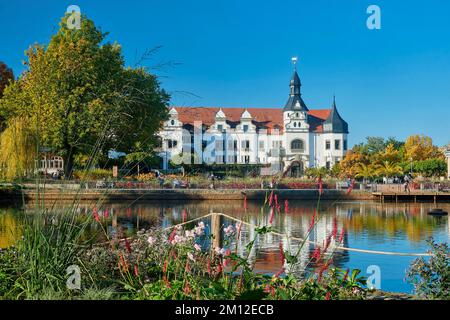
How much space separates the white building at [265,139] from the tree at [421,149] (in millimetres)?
7773

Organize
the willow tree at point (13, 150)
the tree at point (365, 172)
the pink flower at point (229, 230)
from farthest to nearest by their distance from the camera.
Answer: the tree at point (365, 172) < the willow tree at point (13, 150) < the pink flower at point (229, 230)

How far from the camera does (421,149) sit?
63.2 meters

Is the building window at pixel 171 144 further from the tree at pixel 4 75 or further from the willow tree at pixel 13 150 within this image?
the willow tree at pixel 13 150

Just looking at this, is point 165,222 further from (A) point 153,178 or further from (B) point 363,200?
(B) point 363,200

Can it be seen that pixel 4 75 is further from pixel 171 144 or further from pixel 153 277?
pixel 153 277

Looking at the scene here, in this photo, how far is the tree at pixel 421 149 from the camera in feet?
195

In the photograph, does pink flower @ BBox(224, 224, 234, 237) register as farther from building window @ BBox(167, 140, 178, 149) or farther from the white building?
the white building

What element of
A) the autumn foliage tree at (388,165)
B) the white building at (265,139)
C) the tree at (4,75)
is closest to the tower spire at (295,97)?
the white building at (265,139)

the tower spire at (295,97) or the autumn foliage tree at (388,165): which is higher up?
the tower spire at (295,97)

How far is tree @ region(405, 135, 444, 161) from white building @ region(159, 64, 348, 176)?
7773 mm

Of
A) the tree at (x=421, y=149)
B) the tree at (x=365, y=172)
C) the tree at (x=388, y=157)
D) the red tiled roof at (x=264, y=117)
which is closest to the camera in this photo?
the tree at (x=365, y=172)

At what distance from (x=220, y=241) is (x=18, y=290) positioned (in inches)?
113

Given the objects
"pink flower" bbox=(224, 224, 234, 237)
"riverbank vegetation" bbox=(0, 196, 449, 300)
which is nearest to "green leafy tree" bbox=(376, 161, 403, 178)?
"riverbank vegetation" bbox=(0, 196, 449, 300)
